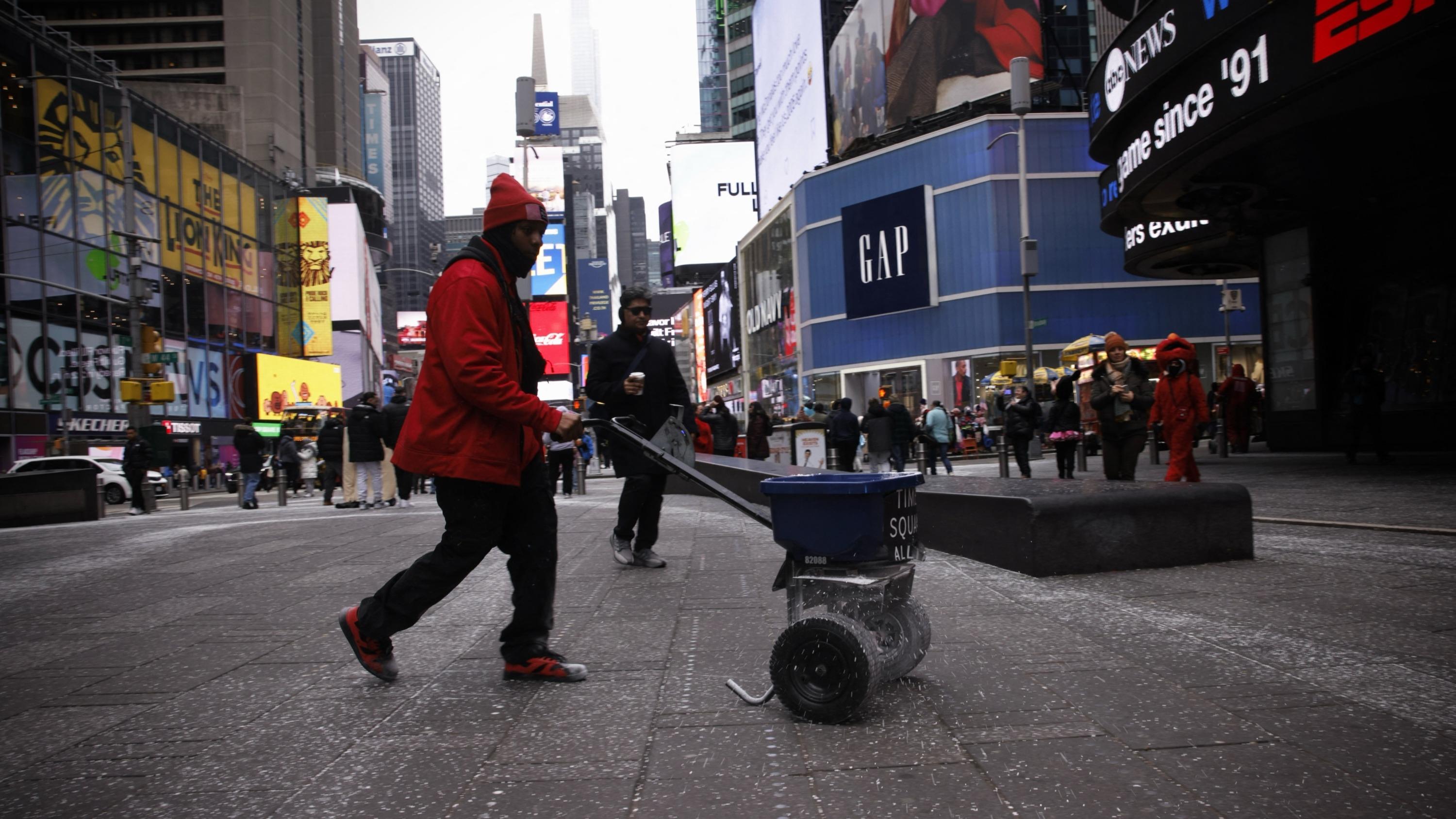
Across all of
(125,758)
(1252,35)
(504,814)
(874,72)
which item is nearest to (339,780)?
(504,814)

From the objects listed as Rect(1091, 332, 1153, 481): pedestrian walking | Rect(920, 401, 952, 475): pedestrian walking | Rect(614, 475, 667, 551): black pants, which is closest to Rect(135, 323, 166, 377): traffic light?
Rect(920, 401, 952, 475): pedestrian walking

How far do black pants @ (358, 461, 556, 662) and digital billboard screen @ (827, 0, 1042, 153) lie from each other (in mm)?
37054

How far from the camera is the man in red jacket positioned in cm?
359

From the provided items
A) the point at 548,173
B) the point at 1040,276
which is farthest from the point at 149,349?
the point at 548,173

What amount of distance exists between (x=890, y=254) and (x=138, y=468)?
31.4 metres

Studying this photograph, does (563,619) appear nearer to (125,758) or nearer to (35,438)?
(125,758)

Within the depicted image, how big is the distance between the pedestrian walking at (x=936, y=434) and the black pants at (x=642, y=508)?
12.9m

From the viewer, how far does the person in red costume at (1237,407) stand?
731 inches

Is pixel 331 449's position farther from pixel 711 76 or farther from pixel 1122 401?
pixel 711 76

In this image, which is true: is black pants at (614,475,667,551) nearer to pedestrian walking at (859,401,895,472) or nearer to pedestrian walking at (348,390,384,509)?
pedestrian walking at (348,390,384,509)

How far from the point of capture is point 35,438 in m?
31.7

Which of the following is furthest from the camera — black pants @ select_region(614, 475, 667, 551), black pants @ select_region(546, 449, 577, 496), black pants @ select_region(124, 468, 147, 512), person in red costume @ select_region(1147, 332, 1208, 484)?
black pants @ select_region(124, 468, 147, 512)

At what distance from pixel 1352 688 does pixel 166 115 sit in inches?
1914

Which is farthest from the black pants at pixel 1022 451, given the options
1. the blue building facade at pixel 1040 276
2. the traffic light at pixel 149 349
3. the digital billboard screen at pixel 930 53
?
the digital billboard screen at pixel 930 53
